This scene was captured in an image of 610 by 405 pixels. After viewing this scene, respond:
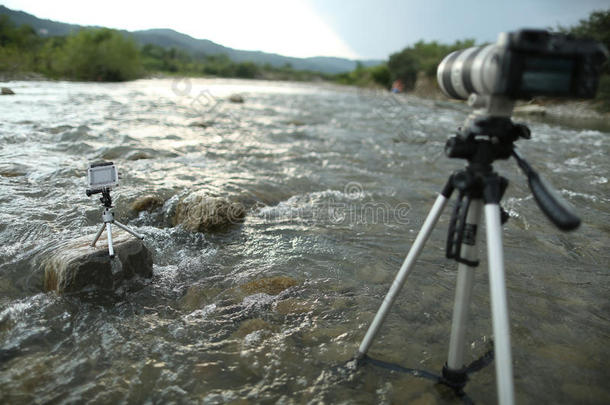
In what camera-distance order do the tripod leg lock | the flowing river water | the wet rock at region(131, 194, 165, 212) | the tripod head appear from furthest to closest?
the wet rock at region(131, 194, 165, 212), the flowing river water, the tripod leg lock, the tripod head

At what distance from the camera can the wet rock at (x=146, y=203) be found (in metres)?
4.93

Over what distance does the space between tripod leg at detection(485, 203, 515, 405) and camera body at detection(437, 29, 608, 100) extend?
503 millimetres

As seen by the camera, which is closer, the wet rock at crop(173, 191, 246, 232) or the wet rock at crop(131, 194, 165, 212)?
the wet rock at crop(173, 191, 246, 232)

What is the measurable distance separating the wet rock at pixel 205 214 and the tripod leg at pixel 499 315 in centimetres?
350

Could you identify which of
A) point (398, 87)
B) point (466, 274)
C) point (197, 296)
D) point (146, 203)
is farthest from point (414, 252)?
point (398, 87)

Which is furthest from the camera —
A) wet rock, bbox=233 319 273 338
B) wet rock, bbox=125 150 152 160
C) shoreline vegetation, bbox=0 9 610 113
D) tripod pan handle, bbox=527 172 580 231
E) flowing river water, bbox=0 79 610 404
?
shoreline vegetation, bbox=0 9 610 113

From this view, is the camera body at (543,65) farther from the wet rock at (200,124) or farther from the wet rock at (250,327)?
the wet rock at (200,124)

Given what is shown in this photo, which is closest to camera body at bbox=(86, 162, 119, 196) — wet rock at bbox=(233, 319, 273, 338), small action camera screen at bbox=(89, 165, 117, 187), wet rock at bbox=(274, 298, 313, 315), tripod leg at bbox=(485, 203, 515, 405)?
small action camera screen at bbox=(89, 165, 117, 187)

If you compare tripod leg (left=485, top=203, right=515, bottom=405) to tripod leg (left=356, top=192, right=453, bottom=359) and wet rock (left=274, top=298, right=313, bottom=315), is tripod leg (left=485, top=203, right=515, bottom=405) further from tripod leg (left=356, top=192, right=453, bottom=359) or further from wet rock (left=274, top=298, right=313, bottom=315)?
wet rock (left=274, top=298, right=313, bottom=315)

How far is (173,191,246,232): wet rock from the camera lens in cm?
449

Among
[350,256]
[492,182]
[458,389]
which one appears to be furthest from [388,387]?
[350,256]

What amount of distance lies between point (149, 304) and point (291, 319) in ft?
3.82

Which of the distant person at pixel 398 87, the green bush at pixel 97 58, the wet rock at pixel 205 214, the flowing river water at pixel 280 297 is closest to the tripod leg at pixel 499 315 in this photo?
the flowing river water at pixel 280 297

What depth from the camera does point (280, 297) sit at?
10.6 ft
